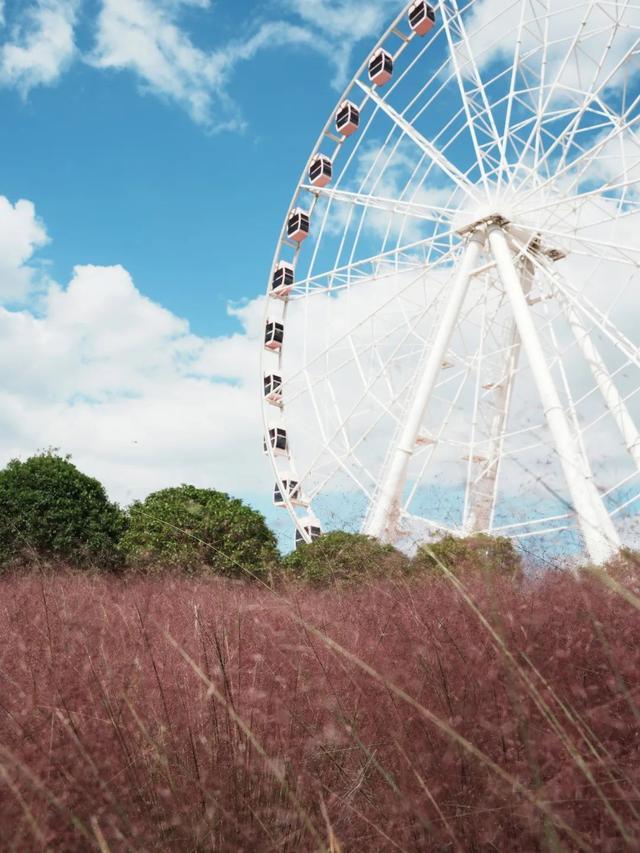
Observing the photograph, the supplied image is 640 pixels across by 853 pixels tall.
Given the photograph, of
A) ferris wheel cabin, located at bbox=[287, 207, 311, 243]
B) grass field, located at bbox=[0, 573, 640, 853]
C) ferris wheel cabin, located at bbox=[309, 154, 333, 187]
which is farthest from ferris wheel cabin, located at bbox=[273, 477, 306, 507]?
grass field, located at bbox=[0, 573, 640, 853]

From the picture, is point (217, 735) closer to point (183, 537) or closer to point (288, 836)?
point (288, 836)

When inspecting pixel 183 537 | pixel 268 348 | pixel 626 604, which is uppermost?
pixel 268 348

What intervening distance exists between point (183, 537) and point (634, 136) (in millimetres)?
Result: 9857

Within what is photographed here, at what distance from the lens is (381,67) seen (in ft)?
55.2

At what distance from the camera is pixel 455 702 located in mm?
2947

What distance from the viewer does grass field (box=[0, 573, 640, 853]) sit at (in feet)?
7.55

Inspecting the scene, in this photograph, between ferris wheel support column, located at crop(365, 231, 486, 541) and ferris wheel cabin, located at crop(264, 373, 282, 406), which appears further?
ferris wheel cabin, located at crop(264, 373, 282, 406)

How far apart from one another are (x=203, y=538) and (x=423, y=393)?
5.17 metres

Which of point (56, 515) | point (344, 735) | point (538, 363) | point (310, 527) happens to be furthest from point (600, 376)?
point (344, 735)

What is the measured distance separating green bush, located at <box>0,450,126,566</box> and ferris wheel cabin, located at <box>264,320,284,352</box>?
21.6ft

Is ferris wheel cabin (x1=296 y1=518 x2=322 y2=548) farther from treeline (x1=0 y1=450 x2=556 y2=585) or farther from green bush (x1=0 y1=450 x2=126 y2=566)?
green bush (x1=0 y1=450 x2=126 y2=566)

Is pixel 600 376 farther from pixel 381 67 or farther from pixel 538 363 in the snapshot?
pixel 381 67

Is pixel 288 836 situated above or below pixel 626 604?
below

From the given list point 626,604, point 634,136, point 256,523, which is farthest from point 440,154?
point 626,604
